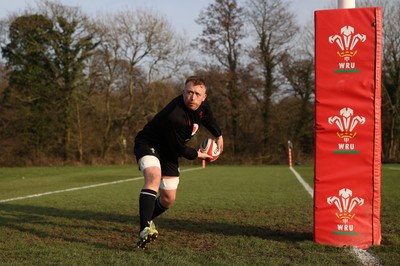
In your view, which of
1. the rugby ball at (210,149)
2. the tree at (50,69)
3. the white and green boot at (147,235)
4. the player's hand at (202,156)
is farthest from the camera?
the tree at (50,69)

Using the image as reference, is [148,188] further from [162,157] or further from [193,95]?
[193,95]

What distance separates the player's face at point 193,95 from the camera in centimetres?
540

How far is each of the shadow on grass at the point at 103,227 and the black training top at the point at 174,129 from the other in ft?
4.06

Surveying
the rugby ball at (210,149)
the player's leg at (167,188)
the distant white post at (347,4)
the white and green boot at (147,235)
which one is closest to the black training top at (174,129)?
the rugby ball at (210,149)

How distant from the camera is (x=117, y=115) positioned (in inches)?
1633

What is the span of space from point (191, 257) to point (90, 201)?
19.4 feet

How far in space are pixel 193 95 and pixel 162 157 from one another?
3.24 ft

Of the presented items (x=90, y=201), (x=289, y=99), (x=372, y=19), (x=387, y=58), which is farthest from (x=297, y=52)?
(x=372, y=19)

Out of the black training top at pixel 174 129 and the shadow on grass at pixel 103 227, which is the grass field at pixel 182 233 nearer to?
the shadow on grass at pixel 103 227

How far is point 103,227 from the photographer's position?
6832 mm

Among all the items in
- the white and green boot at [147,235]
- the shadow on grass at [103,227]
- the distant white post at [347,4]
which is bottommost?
the shadow on grass at [103,227]

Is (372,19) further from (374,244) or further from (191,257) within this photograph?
(191,257)

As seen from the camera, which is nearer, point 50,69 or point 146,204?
point 146,204

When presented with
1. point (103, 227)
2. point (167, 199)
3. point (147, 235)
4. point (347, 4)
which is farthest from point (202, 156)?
point (347, 4)
